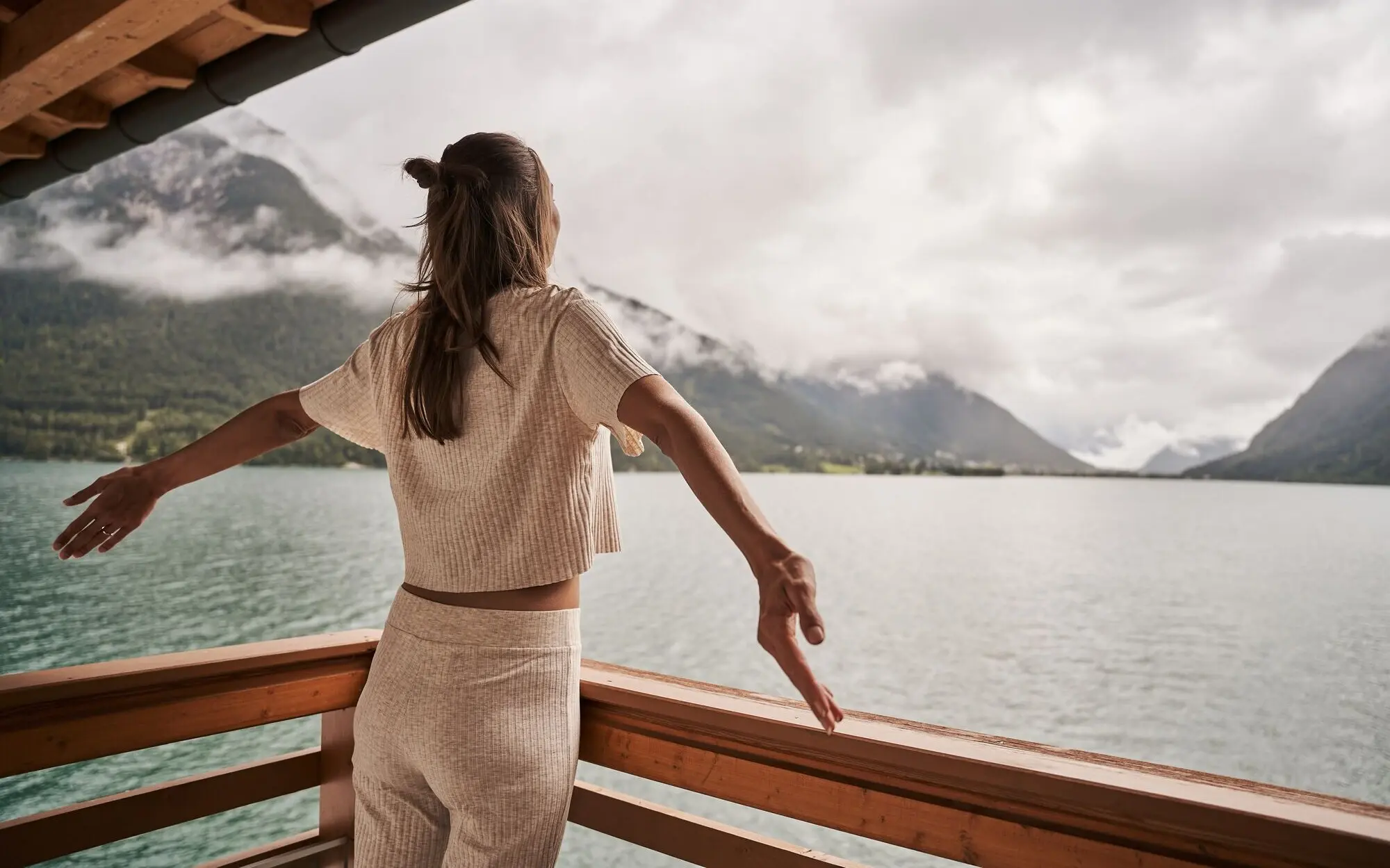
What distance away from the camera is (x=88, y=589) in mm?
14688

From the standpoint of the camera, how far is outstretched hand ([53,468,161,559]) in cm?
109

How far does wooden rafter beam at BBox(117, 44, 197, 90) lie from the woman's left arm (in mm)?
1467

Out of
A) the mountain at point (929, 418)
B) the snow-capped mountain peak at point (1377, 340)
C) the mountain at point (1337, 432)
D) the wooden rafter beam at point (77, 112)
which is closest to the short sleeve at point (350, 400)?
the wooden rafter beam at point (77, 112)

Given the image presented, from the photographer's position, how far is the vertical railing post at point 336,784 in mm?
1473

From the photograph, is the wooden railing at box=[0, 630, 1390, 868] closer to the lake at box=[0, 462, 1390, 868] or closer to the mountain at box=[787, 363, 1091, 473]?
the lake at box=[0, 462, 1390, 868]

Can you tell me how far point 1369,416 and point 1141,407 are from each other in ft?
138

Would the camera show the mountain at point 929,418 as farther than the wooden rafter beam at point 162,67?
Yes

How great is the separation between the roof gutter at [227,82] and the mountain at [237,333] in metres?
35.1

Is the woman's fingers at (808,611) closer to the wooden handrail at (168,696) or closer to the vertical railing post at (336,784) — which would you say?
the wooden handrail at (168,696)

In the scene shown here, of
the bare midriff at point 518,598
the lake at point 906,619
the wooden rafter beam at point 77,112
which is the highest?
the wooden rafter beam at point 77,112

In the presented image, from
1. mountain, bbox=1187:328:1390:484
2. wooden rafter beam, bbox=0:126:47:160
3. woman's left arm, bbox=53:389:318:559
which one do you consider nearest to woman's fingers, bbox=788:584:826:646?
woman's left arm, bbox=53:389:318:559

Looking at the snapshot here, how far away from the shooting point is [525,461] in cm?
88

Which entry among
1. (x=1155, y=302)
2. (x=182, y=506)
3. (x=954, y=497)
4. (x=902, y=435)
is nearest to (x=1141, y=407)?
(x=1155, y=302)

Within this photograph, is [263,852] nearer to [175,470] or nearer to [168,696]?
[168,696]
